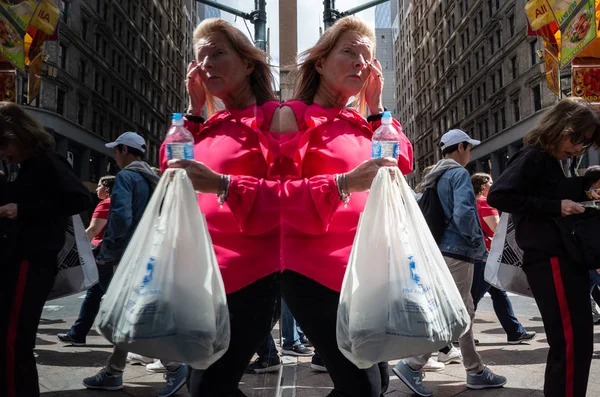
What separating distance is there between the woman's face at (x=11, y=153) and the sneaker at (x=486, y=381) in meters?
1.35

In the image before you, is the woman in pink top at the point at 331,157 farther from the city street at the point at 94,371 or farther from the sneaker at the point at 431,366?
the sneaker at the point at 431,366

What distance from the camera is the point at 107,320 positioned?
80 cm

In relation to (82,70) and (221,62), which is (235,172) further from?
(82,70)

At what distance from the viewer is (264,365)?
1.11 meters

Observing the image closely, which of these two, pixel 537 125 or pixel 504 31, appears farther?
pixel 537 125

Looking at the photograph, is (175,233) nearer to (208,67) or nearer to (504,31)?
(208,67)

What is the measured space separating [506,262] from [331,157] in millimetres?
1368

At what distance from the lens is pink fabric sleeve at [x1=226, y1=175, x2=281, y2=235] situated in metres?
0.89

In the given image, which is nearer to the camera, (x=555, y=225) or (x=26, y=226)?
(x=26, y=226)

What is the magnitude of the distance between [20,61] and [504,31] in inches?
44.1

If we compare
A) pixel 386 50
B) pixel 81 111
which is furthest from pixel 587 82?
pixel 81 111

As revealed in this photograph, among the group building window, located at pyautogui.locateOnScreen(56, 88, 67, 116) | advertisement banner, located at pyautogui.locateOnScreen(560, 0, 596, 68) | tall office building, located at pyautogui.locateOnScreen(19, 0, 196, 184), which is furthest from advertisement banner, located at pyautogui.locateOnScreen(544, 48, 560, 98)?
building window, located at pyautogui.locateOnScreen(56, 88, 67, 116)

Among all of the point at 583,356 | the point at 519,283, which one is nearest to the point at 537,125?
the point at 519,283

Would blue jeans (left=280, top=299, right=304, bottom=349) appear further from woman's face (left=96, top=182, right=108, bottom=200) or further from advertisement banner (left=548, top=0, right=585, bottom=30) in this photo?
advertisement banner (left=548, top=0, right=585, bottom=30)
